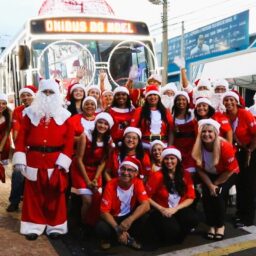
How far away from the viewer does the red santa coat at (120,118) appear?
5.20m

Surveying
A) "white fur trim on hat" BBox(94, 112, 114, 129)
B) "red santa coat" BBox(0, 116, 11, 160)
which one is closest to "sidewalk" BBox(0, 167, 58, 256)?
"red santa coat" BBox(0, 116, 11, 160)

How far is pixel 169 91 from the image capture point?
6168 millimetres

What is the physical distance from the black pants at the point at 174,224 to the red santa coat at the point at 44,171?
3.42 feet

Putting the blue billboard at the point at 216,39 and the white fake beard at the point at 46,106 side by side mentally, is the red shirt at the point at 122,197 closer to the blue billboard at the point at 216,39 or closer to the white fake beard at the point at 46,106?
the white fake beard at the point at 46,106

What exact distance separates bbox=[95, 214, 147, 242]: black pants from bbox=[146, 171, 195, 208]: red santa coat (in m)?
0.27

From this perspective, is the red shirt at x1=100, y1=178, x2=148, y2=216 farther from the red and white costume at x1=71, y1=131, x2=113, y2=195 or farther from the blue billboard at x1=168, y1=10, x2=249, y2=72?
the blue billboard at x1=168, y1=10, x2=249, y2=72

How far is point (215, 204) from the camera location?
459 centimetres

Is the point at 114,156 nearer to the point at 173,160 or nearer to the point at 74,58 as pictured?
the point at 173,160

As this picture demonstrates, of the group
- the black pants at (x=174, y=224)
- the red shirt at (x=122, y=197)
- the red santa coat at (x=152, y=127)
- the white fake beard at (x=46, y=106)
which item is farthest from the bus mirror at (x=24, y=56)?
the black pants at (x=174, y=224)

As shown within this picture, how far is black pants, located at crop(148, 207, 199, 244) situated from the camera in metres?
4.29

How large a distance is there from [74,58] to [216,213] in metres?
4.01

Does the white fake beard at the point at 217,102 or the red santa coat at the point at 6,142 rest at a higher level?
the white fake beard at the point at 217,102

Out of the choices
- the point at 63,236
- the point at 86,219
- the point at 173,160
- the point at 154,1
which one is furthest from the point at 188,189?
the point at 154,1

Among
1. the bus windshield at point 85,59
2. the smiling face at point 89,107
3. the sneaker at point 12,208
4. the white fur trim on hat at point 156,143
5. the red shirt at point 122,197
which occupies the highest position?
the bus windshield at point 85,59
